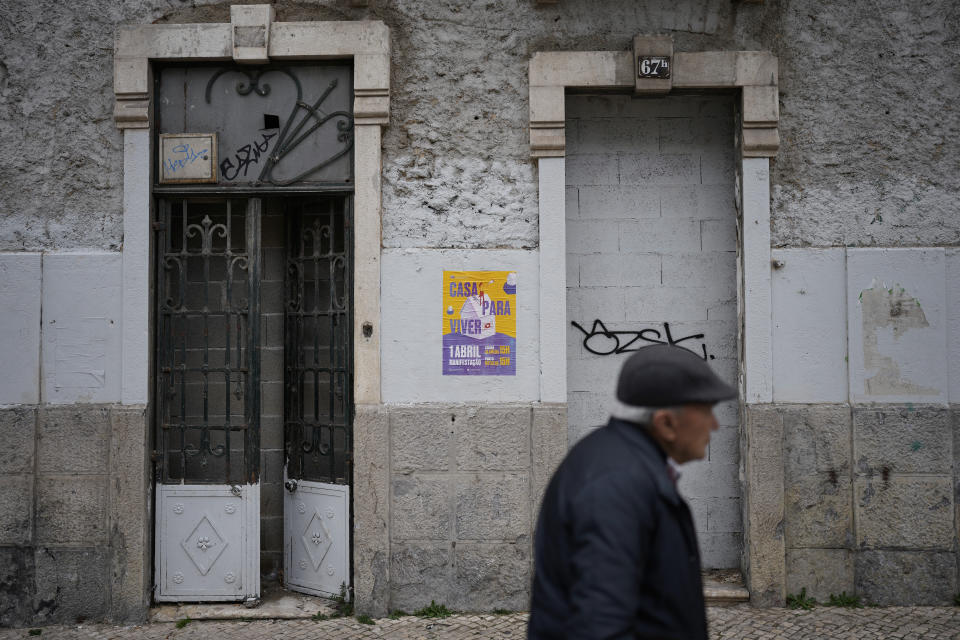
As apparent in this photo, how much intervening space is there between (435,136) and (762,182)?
222 centimetres

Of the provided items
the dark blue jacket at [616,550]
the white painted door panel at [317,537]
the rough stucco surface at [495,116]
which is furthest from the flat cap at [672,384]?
the white painted door panel at [317,537]

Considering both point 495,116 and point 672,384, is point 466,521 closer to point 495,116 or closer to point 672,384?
point 495,116

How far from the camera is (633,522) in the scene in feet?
6.20

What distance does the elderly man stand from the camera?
1.84 m

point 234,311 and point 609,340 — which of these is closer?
point 234,311

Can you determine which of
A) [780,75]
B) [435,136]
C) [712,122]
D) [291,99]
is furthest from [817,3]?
[291,99]

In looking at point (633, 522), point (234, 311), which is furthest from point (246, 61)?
point (633, 522)

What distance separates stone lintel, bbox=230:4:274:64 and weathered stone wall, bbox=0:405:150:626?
249 cm

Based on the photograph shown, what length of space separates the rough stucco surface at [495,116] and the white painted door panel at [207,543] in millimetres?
1823

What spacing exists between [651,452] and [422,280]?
339 centimetres

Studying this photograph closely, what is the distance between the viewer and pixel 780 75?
5320mm

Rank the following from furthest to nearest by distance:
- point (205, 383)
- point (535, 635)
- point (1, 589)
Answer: point (205, 383) < point (1, 589) < point (535, 635)

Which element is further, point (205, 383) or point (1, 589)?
point (205, 383)

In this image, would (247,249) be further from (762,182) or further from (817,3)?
(817,3)
